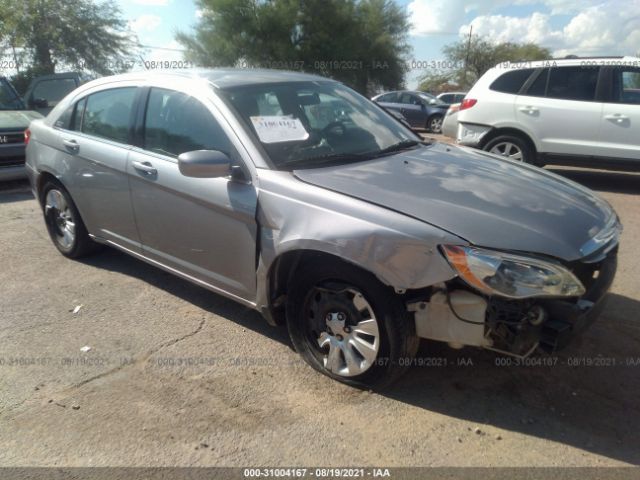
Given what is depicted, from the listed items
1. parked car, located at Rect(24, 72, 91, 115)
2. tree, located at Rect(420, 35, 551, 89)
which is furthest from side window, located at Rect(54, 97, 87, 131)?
tree, located at Rect(420, 35, 551, 89)

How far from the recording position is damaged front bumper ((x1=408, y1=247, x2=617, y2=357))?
97.8 inches

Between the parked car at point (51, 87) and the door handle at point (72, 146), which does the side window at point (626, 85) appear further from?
the parked car at point (51, 87)

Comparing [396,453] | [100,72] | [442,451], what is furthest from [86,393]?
[100,72]

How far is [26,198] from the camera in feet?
25.5

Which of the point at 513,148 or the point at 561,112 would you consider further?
the point at 513,148

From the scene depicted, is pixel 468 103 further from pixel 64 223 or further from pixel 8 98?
pixel 8 98

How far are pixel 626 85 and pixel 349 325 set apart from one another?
643 cm

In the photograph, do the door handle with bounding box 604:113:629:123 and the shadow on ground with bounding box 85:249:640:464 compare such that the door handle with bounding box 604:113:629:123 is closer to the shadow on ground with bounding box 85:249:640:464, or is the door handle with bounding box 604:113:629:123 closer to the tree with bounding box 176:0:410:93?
the shadow on ground with bounding box 85:249:640:464

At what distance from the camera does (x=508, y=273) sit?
2.43 m

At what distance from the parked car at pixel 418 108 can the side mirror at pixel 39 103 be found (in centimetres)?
1036

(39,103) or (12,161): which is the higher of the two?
(39,103)

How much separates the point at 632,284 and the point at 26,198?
7.59 meters

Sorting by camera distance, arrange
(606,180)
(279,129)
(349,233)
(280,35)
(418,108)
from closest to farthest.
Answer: (349,233), (279,129), (606,180), (418,108), (280,35)

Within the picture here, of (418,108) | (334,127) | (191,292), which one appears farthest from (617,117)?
(418,108)
